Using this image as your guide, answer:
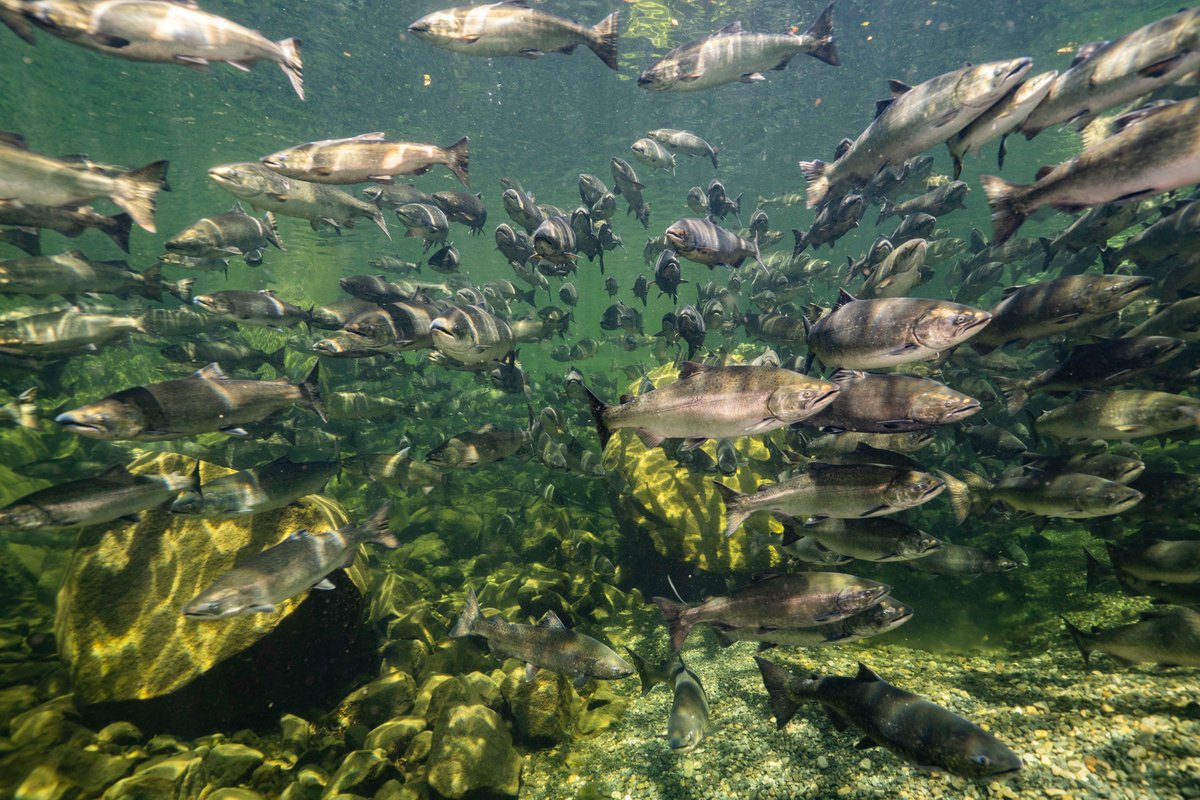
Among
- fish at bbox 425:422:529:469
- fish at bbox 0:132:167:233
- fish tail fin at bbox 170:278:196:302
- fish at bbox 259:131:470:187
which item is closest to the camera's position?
fish at bbox 0:132:167:233

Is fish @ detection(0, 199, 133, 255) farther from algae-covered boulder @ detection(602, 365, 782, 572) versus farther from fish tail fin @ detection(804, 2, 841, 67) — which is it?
fish tail fin @ detection(804, 2, 841, 67)

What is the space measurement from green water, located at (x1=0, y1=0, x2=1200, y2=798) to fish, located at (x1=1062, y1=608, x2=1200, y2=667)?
0.38m

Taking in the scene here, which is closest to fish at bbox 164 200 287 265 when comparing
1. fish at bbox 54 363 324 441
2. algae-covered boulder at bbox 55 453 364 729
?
fish at bbox 54 363 324 441

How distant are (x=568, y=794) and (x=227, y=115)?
113 ft

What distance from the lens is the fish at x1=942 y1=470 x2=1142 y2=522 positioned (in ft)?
13.0

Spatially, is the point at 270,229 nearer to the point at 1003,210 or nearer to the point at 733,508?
the point at 733,508

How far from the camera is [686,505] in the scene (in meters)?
8.01

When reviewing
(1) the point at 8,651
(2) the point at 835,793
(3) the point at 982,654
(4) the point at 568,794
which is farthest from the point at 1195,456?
(1) the point at 8,651

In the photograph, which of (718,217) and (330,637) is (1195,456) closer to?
(718,217)

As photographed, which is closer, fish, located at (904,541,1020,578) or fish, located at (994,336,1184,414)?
Answer: fish, located at (994,336,1184,414)

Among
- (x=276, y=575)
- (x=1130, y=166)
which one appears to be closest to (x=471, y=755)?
(x=276, y=575)

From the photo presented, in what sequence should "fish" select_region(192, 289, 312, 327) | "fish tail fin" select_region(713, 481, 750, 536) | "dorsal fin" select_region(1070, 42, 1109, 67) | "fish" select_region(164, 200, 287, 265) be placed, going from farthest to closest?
"fish" select_region(164, 200, 287, 265)
"fish" select_region(192, 289, 312, 327)
"dorsal fin" select_region(1070, 42, 1109, 67)
"fish tail fin" select_region(713, 481, 750, 536)

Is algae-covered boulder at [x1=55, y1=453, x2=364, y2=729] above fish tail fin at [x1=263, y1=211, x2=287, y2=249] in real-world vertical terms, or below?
below

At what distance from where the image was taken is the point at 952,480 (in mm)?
4637
